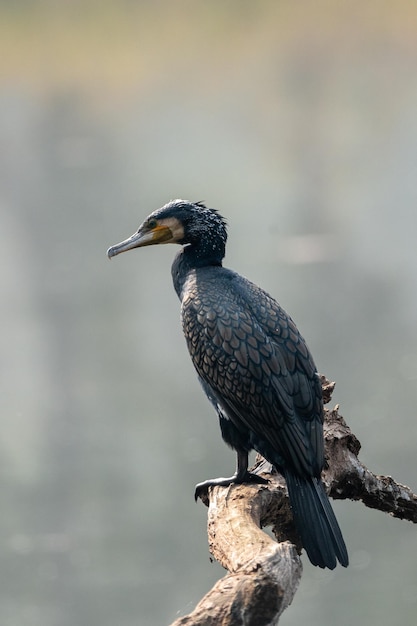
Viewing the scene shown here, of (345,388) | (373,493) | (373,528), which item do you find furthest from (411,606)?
(373,493)

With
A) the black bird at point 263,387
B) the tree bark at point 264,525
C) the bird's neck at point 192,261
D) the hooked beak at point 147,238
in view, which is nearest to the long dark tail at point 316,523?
the black bird at point 263,387

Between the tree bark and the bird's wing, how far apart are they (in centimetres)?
19

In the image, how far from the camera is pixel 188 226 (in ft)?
11.4

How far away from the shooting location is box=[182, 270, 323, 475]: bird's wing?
9.96ft

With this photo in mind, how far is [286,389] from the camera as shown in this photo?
308 centimetres

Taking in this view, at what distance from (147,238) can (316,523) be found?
116cm

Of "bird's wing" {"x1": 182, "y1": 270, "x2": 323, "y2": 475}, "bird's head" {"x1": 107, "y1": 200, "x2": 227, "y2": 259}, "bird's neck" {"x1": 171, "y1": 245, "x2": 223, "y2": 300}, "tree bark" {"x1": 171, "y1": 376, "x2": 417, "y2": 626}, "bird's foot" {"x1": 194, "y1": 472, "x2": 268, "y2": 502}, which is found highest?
"bird's head" {"x1": 107, "y1": 200, "x2": 227, "y2": 259}

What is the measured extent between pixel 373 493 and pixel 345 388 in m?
4.88

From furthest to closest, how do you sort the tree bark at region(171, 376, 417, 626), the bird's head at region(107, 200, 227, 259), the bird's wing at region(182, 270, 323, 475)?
the bird's head at region(107, 200, 227, 259) → the bird's wing at region(182, 270, 323, 475) → the tree bark at region(171, 376, 417, 626)

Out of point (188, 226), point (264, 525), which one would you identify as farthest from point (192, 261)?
point (264, 525)

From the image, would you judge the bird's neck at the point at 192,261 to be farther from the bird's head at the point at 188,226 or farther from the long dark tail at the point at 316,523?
the long dark tail at the point at 316,523

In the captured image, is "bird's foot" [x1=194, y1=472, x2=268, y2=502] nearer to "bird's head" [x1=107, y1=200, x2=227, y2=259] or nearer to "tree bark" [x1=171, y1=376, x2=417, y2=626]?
"tree bark" [x1=171, y1=376, x2=417, y2=626]

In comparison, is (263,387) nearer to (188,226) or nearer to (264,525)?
(264,525)

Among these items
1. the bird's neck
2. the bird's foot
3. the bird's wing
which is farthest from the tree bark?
the bird's neck
